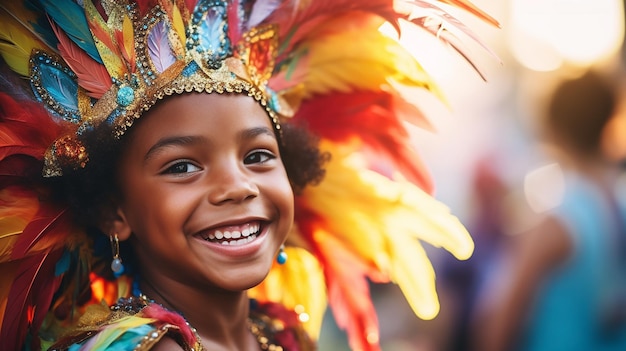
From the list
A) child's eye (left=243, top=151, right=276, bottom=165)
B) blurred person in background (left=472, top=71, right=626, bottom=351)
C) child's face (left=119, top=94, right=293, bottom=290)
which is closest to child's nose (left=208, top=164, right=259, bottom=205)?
child's face (left=119, top=94, right=293, bottom=290)

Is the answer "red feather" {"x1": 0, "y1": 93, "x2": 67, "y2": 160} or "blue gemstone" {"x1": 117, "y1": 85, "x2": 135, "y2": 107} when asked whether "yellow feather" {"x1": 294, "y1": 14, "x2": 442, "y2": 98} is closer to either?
"blue gemstone" {"x1": 117, "y1": 85, "x2": 135, "y2": 107}

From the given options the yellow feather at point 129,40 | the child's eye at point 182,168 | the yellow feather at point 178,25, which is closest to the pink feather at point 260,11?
the yellow feather at point 178,25

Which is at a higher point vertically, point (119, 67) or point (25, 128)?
point (119, 67)

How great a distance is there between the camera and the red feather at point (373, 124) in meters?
2.70

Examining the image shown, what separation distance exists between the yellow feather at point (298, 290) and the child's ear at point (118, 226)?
71cm

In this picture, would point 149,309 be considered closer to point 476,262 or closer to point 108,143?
point 108,143

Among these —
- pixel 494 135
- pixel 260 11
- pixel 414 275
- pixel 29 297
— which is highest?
pixel 260 11

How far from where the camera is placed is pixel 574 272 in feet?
11.2

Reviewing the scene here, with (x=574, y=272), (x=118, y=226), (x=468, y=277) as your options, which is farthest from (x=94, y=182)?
(x=468, y=277)

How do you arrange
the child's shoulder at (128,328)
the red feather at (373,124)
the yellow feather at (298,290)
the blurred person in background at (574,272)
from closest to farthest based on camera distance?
1. the child's shoulder at (128,328)
2. the red feather at (373,124)
3. the yellow feather at (298,290)
4. the blurred person in background at (574,272)

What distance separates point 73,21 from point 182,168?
0.47 meters

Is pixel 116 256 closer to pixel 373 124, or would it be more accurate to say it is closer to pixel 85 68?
pixel 85 68

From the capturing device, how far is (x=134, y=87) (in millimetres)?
2129

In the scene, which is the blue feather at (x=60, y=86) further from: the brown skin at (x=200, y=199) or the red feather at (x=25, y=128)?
the brown skin at (x=200, y=199)
